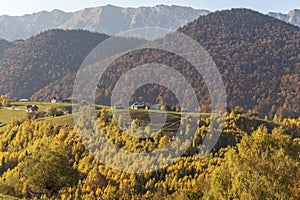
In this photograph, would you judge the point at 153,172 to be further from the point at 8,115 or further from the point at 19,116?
the point at 8,115

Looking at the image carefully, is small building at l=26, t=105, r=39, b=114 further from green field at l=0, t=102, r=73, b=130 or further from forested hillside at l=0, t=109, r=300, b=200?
forested hillside at l=0, t=109, r=300, b=200

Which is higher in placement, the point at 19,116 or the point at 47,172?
the point at 47,172

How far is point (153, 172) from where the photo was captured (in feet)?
326

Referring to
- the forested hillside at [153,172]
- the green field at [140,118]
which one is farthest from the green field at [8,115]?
the forested hillside at [153,172]

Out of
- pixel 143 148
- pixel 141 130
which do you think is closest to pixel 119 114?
pixel 141 130

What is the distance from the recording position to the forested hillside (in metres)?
32.8

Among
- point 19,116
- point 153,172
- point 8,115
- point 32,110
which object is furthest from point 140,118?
point 8,115

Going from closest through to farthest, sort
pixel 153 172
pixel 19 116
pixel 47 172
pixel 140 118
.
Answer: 1. pixel 47 172
2. pixel 153 172
3. pixel 140 118
4. pixel 19 116

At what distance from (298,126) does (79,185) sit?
9766cm

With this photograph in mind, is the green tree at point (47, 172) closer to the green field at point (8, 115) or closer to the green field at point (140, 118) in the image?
the green field at point (140, 118)

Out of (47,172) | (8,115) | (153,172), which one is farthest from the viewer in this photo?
(8,115)

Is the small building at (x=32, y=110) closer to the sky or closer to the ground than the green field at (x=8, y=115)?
closer to the sky

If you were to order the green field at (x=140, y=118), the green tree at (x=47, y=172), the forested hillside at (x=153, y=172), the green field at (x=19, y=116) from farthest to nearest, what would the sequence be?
the green field at (x=19, y=116) < the green field at (x=140, y=118) < the green tree at (x=47, y=172) < the forested hillside at (x=153, y=172)

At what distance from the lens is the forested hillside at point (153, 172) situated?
32812mm
